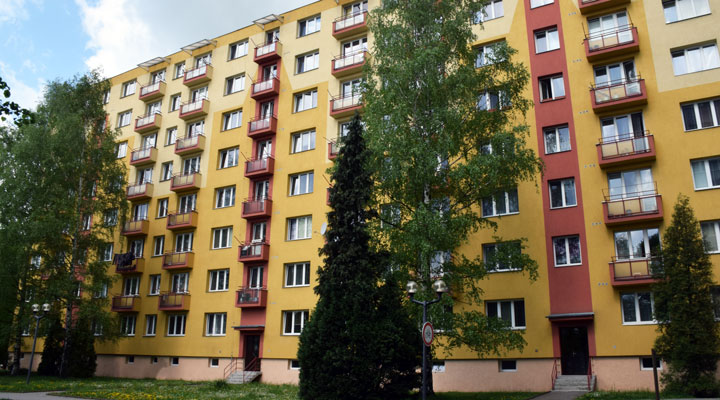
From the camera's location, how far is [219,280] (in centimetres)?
3634

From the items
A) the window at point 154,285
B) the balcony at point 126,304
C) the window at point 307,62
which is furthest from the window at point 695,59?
the balcony at point 126,304

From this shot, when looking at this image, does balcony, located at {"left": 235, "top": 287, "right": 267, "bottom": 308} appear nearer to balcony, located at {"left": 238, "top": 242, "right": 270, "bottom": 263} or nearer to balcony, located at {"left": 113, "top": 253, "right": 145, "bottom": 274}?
balcony, located at {"left": 238, "top": 242, "right": 270, "bottom": 263}

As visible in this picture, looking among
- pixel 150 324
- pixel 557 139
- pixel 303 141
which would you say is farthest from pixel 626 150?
pixel 150 324

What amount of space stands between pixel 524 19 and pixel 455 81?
10109 millimetres

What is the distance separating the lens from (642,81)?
24859 millimetres

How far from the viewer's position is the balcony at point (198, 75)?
4116cm

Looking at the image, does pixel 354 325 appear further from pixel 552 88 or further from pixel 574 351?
pixel 552 88

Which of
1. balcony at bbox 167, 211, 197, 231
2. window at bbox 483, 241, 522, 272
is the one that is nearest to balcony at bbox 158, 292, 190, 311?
balcony at bbox 167, 211, 197, 231

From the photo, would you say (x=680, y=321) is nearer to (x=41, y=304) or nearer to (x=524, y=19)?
(x=524, y=19)

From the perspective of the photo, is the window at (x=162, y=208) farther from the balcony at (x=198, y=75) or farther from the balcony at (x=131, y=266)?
the balcony at (x=198, y=75)

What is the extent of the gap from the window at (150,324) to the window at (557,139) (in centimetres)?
2874

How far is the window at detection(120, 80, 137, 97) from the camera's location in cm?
4744

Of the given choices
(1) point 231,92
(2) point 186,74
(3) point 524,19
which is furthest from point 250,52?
(3) point 524,19

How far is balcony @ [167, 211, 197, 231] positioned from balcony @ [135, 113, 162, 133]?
877 cm
